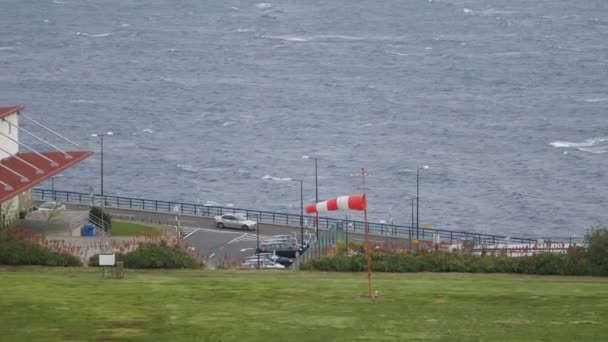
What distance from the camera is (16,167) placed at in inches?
2736

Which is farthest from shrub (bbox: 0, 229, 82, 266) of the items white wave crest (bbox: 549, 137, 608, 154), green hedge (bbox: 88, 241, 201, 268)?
white wave crest (bbox: 549, 137, 608, 154)

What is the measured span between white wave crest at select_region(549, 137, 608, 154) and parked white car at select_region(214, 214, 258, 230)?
69.5 metres

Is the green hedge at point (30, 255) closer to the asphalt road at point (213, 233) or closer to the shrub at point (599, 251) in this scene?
the shrub at point (599, 251)

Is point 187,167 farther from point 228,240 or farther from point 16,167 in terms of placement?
point 16,167

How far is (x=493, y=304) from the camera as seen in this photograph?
130ft

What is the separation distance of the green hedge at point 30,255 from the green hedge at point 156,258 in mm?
1108

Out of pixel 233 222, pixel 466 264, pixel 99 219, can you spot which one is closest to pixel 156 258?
pixel 466 264

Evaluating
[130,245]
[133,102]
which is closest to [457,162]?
[133,102]

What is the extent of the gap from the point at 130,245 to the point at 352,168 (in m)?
78.5

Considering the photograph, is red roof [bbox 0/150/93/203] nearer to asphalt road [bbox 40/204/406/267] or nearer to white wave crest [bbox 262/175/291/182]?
asphalt road [bbox 40/204/406/267]

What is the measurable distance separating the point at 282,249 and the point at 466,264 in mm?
29989

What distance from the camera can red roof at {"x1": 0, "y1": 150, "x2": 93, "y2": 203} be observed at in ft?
210

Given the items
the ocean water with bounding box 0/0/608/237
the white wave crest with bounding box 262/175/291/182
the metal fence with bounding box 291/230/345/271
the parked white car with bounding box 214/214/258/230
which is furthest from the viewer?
the white wave crest with bounding box 262/175/291/182

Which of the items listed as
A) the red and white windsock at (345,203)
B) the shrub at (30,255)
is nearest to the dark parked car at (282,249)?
the shrub at (30,255)
